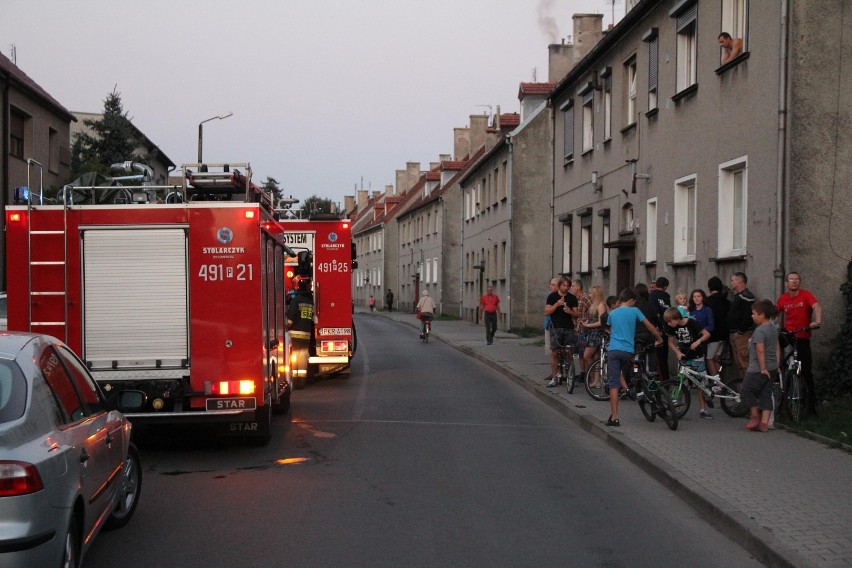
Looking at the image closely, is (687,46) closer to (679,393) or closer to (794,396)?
(679,393)

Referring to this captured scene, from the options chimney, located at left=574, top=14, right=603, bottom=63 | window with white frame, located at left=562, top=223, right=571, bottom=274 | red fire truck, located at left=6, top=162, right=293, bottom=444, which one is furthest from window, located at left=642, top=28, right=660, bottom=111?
chimney, located at left=574, top=14, right=603, bottom=63

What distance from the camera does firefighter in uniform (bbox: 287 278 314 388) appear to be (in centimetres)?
1767

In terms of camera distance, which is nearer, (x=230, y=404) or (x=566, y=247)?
(x=230, y=404)

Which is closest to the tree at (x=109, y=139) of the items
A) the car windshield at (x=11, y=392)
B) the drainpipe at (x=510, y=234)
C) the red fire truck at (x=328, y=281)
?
the drainpipe at (x=510, y=234)

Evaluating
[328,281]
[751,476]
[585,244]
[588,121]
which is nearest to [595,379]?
[328,281]

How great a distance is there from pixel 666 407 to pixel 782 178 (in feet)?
13.6

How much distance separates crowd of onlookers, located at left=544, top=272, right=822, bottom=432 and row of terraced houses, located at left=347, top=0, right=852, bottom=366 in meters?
0.87

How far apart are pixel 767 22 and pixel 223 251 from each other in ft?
29.3

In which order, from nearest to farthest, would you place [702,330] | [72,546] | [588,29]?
[72,546]
[702,330]
[588,29]

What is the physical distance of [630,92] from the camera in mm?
21312

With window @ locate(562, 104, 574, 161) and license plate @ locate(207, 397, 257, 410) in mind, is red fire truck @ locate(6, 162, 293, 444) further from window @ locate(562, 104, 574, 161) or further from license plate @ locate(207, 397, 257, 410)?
window @ locate(562, 104, 574, 161)

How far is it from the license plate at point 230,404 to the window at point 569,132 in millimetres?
18355

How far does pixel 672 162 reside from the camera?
18000 millimetres

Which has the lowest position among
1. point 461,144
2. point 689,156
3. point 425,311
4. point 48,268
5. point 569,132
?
point 425,311
